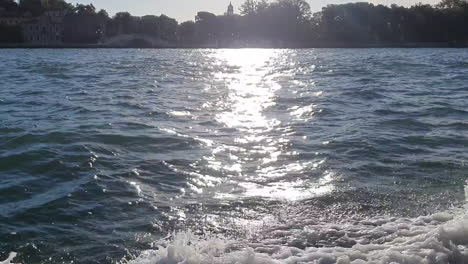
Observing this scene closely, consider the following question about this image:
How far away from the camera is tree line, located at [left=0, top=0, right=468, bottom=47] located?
112 m

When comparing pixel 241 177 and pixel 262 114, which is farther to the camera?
pixel 262 114

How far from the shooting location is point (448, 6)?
399 ft

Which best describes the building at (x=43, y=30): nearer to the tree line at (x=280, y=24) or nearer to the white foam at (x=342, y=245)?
the tree line at (x=280, y=24)

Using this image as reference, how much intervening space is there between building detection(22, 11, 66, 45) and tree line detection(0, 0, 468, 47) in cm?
188

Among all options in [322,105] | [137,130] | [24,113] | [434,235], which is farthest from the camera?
[322,105]

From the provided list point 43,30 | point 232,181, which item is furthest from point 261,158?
point 43,30

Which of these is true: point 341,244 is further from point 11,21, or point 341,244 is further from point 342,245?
point 11,21

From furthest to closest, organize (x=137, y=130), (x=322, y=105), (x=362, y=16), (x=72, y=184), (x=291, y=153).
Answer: (x=362, y=16), (x=322, y=105), (x=137, y=130), (x=291, y=153), (x=72, y=184)

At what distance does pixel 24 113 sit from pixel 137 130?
313 cm

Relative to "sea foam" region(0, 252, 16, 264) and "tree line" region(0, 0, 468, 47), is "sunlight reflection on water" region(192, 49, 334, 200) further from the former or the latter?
"tree line" region(0, 0, 468, 47)

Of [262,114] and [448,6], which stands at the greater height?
[448,6]

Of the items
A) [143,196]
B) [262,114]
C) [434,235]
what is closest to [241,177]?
[143,196]

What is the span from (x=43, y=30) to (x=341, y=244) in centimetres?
11812

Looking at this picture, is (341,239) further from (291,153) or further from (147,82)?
(147,82)
